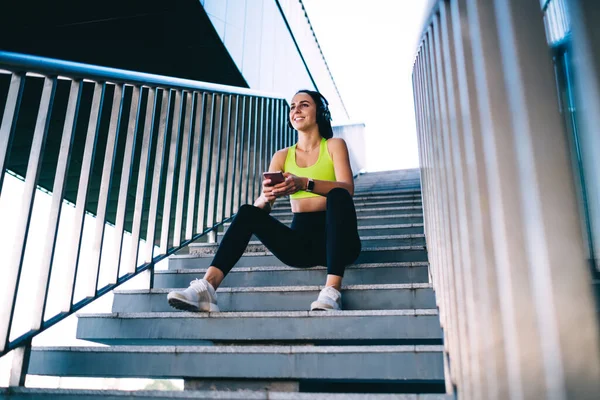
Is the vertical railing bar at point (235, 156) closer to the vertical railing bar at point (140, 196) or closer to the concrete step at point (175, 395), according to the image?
the vertical railing bar at point (140, 196)

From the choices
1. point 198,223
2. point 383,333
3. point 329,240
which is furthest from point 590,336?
point 198,223

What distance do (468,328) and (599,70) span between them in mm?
458

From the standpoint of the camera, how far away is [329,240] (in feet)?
6.69

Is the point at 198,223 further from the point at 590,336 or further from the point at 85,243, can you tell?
the point at 590,336

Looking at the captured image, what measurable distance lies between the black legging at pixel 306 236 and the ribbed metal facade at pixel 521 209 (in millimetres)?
1204

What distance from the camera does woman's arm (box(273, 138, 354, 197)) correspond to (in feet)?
6.58

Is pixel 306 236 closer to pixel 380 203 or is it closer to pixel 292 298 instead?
pixel 292 298

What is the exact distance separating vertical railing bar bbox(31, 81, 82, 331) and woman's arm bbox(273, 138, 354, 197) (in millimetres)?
781

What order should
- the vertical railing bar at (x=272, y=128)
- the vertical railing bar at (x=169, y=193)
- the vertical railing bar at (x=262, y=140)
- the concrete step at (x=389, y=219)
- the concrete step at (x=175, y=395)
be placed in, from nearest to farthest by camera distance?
1. the concrete step at (x=175, y=395)
2. the vertical railing bar at (x=169, y=193)
3. the concrete step at (x=389, y=219)
4. the vertical railing bar at (x=262, y=140)
5. the vertical railing bar at (x=272, y=128)

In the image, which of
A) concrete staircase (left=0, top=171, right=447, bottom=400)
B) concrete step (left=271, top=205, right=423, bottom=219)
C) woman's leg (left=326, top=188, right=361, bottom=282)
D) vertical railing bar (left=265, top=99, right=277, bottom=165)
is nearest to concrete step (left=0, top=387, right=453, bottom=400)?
concrete staircase (left=0, top=171, right=447, bottom=400)

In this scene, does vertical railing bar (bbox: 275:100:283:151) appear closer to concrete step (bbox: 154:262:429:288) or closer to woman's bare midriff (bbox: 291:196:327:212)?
woman's bare midriff (bbox: 291:196:327:212)

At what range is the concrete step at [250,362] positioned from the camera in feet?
4.65

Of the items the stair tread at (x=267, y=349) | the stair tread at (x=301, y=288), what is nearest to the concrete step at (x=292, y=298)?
the stair tread at (x=301, y=288)

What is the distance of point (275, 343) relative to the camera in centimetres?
175
